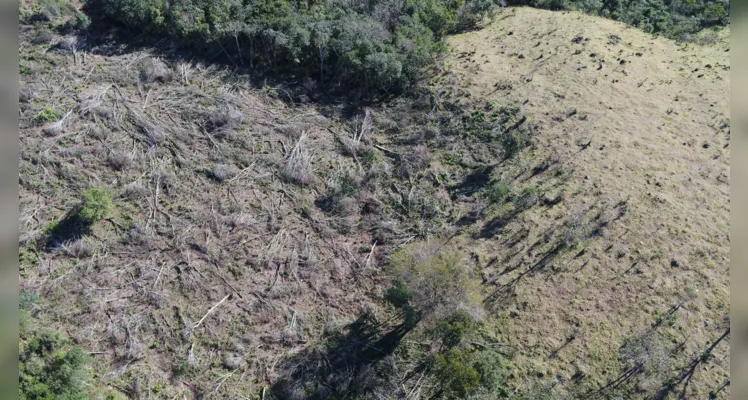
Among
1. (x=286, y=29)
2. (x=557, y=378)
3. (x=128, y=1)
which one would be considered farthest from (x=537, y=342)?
(x=128, y=1)

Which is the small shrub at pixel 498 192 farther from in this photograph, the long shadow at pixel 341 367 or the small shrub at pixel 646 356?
the small shrub at pixel 646 356

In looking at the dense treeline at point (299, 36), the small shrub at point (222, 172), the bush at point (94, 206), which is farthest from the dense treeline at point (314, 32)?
the bush at point (94, 206)

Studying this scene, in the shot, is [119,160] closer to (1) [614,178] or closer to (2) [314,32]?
(2) [314,32]

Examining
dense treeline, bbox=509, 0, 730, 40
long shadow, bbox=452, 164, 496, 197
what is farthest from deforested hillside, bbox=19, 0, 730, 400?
dense treeline, bbox=509, 0, 730, 40

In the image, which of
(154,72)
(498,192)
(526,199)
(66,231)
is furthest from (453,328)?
(154,72)

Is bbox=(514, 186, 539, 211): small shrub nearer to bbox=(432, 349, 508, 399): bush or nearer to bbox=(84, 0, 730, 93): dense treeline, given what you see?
bbox=(432, 349, 508, 399): bush

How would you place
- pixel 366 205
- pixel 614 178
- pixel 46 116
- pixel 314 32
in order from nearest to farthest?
pixel 366 205 < pixel 614 178 < pixel 46 116 < pixel 314 32
